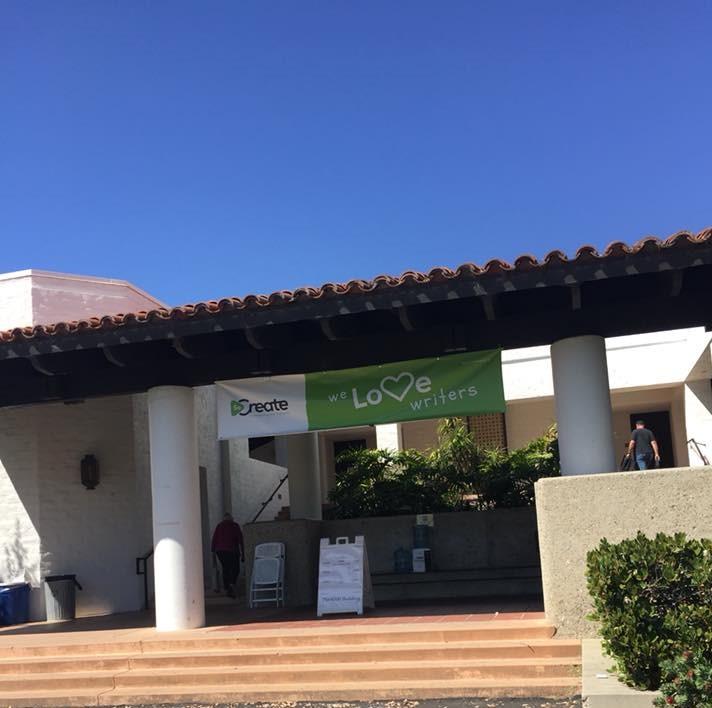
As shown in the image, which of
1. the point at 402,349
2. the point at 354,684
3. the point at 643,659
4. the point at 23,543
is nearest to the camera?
the point at 643,659

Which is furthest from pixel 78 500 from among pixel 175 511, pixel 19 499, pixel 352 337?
pixel 352 337

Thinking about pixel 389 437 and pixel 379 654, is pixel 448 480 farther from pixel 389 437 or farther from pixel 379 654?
pixel 379 654

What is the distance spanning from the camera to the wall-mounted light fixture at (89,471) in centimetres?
1289

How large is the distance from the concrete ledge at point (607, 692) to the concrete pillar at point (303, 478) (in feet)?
26.0

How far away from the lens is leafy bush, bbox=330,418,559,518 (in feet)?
43.2

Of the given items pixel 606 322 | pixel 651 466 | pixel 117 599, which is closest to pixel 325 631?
pixel 606 322

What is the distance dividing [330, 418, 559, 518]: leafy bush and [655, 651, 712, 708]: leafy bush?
7.44 metres

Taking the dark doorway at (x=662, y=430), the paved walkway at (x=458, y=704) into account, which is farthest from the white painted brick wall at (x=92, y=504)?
the dark doorway at (x=662, y=430)

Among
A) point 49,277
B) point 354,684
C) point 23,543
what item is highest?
point 49,277

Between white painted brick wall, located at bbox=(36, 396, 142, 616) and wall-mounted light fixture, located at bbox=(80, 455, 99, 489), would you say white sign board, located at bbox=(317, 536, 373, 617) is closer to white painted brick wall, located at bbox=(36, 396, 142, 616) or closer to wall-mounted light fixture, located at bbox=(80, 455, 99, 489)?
white painted brick wall, located at bbox=(36, 396, 142, 616)

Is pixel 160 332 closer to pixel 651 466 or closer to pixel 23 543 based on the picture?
pixel 23 543

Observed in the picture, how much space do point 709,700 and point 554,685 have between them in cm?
204

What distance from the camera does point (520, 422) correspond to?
20031 mm

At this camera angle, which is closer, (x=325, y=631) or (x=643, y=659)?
(x=643, y=659)
